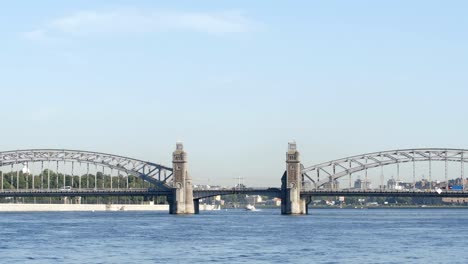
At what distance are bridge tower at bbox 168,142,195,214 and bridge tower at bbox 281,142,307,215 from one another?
1523 cm

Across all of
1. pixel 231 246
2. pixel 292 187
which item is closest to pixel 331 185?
pixel 292 187

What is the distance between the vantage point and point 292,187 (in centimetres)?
18338

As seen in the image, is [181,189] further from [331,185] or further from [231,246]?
[231,246]

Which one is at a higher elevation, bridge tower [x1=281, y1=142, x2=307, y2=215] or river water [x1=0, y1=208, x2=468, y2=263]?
bridge tower [x1=281, y1=142, x2=307, y2=215]

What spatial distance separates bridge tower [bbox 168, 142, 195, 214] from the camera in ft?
619

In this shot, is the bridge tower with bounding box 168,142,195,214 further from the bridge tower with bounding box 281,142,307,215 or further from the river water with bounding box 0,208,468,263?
the river water with bounding box 0,208,468,263

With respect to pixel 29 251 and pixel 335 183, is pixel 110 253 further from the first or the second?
pixel 335 183

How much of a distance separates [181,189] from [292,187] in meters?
18.3

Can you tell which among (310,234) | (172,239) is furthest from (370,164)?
(172,239)

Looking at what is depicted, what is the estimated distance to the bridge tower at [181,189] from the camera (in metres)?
189

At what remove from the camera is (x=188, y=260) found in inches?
2899

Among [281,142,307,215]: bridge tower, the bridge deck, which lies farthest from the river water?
[281,142,307,215]: bridge tower

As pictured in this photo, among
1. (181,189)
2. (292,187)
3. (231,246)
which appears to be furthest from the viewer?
(181,189)

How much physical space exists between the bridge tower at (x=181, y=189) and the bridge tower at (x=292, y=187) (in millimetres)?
15228
